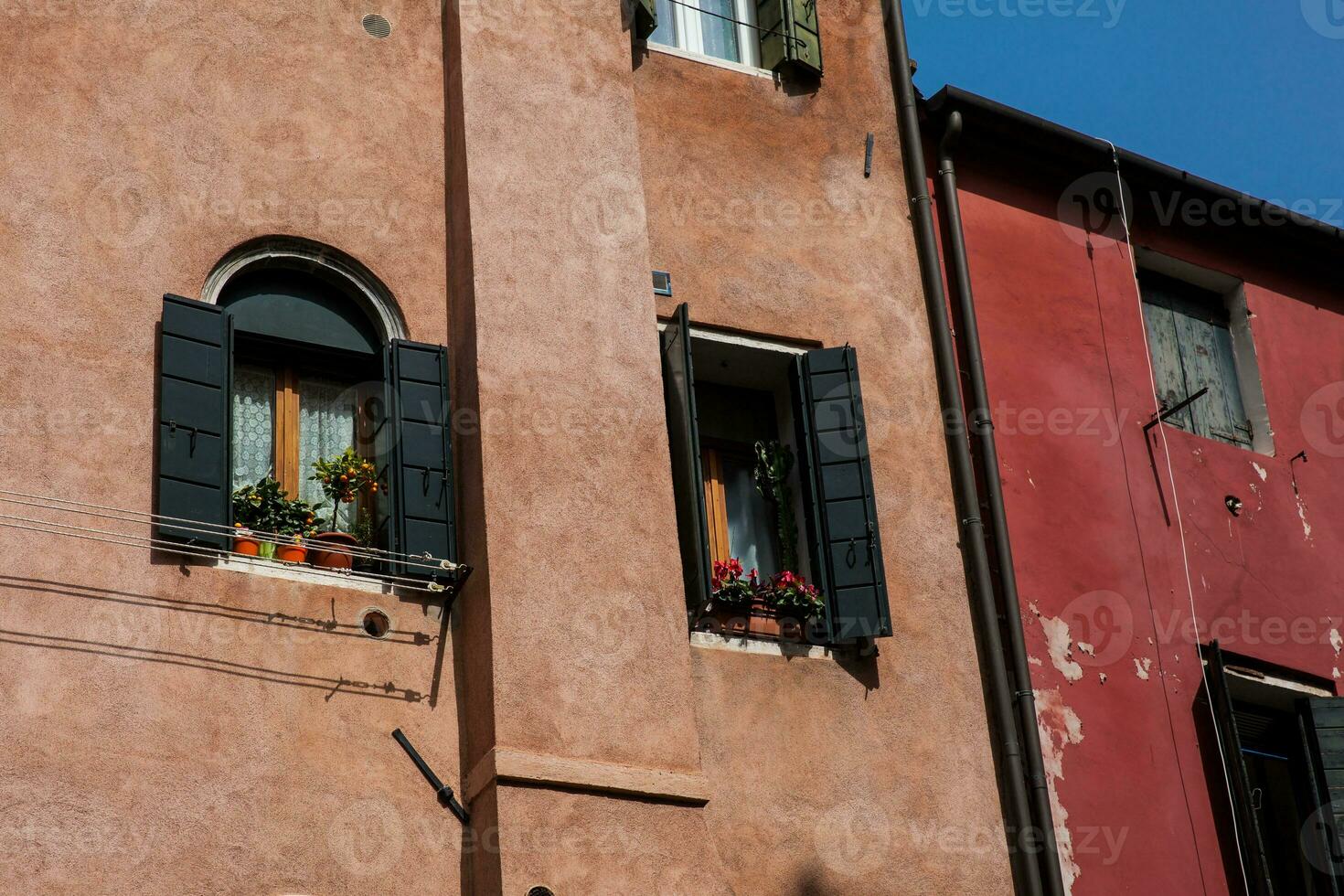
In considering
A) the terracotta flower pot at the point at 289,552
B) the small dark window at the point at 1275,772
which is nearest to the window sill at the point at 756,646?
the terracotta flower pot at the point at 289,552

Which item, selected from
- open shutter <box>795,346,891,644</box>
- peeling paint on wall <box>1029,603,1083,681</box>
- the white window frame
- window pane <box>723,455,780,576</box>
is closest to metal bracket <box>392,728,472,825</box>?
open shutter <box>795,346,891,644</box>

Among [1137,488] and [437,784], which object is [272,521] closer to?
[437,784]

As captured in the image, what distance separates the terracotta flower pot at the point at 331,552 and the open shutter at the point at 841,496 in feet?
8.38

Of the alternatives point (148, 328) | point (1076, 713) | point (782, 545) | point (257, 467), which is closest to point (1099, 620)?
point (1076, 713)

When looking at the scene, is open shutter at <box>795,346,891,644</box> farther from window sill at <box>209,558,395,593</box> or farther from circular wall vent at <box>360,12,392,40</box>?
circular wall vent at <box>360,12,392,40</box>

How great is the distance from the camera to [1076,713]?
10.4 m

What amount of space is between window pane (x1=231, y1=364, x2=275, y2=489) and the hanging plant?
9.02 feet

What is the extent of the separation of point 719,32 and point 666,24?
40 centimetres

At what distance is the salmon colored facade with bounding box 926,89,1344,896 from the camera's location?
10.5 meters

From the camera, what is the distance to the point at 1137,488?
11531mm

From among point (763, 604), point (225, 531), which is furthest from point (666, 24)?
point (225, 531)

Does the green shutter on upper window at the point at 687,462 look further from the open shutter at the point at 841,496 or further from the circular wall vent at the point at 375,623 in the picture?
the circular wall vent at the point at 375,623

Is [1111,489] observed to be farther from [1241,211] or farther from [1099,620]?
[1241,211]

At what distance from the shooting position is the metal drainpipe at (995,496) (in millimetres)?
9891
